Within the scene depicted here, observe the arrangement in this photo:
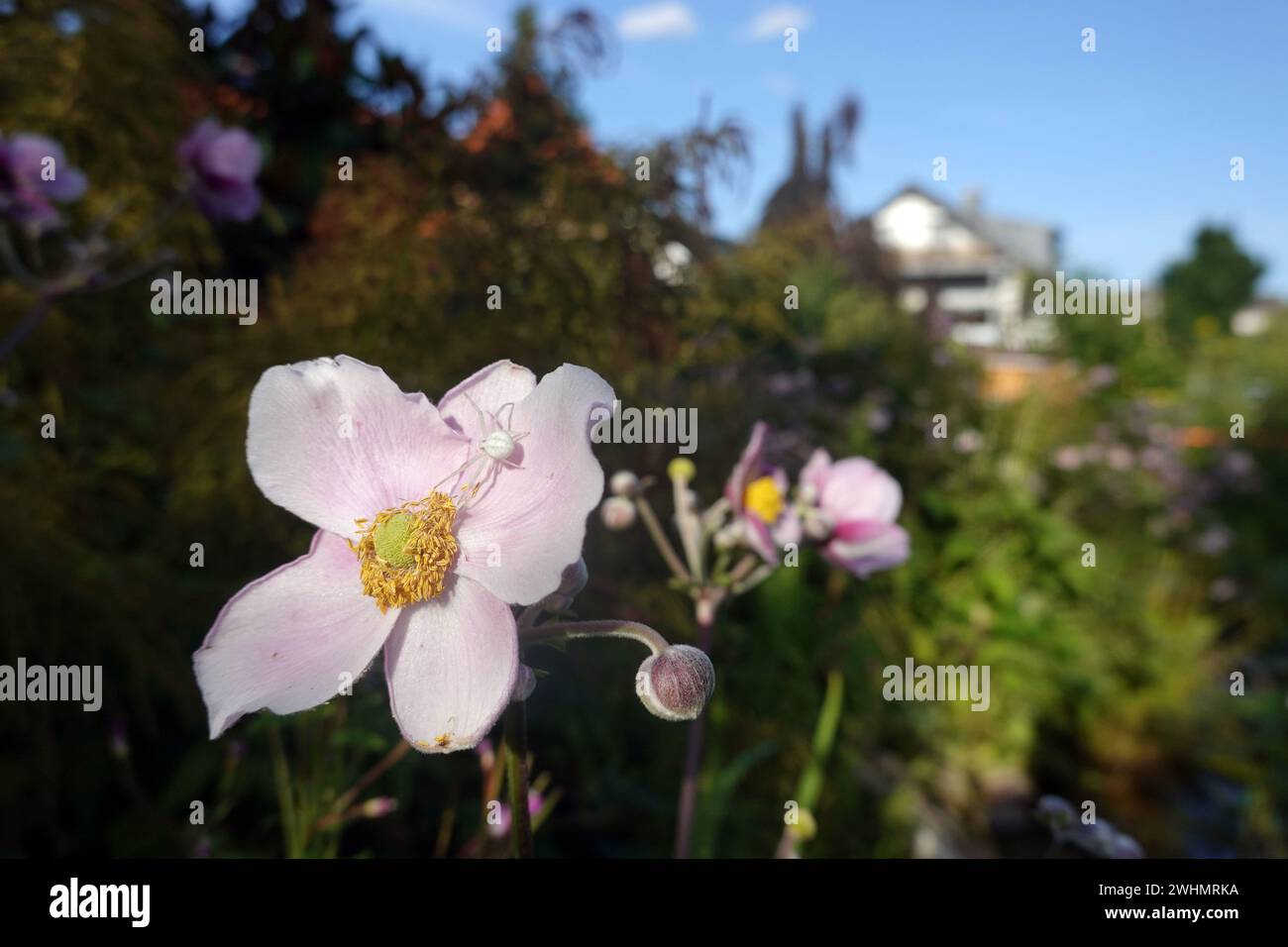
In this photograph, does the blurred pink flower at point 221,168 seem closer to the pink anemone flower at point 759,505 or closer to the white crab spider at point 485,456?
the pink anemone flower at point 759,505

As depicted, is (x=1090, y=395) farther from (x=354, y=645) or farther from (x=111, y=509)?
(x=354, y=645)

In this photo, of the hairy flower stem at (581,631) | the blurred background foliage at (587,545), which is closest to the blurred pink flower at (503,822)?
the blurred background foliage at (587,545)

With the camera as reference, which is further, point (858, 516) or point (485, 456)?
point (858, 516)

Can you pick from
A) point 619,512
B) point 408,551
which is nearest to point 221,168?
point 619,512

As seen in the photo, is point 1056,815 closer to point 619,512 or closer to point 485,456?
point 619,512
